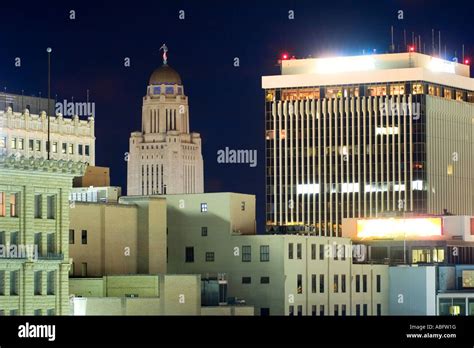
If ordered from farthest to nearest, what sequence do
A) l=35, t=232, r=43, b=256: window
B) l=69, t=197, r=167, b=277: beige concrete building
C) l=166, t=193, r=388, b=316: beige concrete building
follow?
l=166, t=193, r=388, b=316: beige concrete building, l=69, t=197, r=167, b=277: beige concrete building, l=35, t=232, r=43, b=256: window

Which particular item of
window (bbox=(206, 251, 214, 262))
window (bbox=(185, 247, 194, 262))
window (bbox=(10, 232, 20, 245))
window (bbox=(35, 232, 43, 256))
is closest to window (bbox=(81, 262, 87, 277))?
window (bbox=(185, 247, 194, 262))

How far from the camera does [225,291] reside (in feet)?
560

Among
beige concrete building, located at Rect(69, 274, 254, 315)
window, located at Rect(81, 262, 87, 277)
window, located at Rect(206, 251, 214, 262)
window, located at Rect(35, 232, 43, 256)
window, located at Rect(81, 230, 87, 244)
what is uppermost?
window, located at Rect(81, 230, 87, 244)

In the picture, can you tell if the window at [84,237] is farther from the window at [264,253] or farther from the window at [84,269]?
the window at [264,253]

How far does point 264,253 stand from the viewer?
18200 centimetres

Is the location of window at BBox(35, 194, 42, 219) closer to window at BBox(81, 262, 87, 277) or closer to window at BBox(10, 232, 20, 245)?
window at BBox(10, 232, 20, 245)

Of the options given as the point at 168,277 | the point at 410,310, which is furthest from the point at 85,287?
the point at 410,310

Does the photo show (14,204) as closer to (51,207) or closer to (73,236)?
(51,207)

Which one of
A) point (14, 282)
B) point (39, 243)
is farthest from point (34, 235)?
point (14, 282)

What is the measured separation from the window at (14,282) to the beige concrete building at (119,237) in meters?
32.1

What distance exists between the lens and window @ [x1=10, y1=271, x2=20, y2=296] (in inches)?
5049

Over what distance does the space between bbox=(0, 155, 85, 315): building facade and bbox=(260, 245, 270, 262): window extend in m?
47.0
